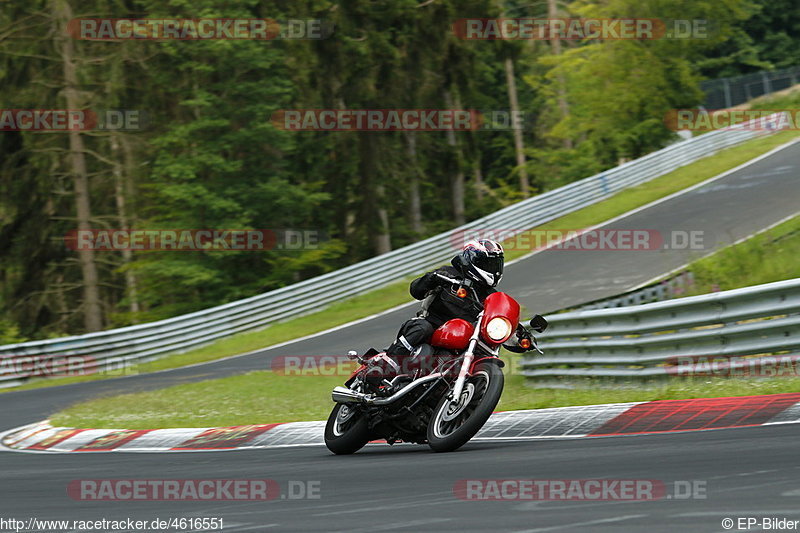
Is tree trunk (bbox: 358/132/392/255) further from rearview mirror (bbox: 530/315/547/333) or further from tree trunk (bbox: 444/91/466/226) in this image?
rearview mirror (bbox: 530/315/547/333)

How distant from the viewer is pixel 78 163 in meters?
30.5

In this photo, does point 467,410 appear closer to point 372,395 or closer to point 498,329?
point 498,329

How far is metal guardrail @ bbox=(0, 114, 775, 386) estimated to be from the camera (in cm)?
2345

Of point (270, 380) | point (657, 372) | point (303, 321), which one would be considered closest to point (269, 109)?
point (303, 321)

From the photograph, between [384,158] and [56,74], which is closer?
[56,74]

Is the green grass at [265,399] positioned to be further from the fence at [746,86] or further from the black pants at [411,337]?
the fence at [746,86]

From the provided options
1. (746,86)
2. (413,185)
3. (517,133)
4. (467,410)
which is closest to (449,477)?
(467,410)

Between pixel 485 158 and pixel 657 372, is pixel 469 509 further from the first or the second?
pixel 485 158

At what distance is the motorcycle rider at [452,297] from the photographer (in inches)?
331

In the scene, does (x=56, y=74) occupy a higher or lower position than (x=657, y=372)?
higher

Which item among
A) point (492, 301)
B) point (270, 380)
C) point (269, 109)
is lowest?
point (270, 380)

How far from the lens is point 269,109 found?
32.1m

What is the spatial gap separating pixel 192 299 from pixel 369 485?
86.7 feet

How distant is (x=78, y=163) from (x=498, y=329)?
2512 centimetres
